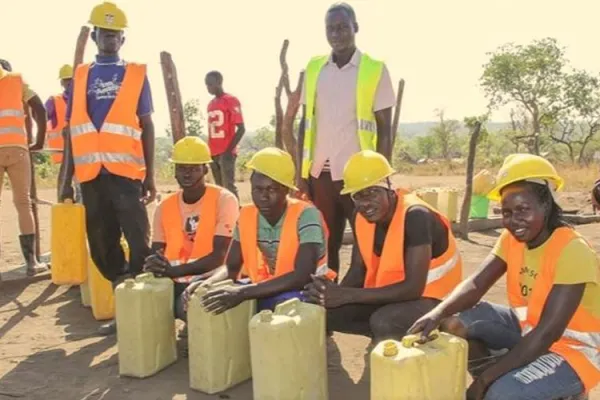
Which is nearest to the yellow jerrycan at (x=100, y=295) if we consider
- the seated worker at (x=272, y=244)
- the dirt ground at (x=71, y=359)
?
the dirt ground at (x=71, y=359)

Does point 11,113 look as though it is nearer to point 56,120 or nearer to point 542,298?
point 56,120

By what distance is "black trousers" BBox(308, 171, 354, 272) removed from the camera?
454 cm

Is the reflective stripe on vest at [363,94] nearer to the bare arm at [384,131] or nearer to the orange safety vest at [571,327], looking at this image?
the bare arm at [384,131]

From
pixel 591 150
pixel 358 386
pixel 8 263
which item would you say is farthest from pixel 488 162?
pixel 358 386

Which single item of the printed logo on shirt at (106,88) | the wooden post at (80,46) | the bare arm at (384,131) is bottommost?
the bare arm at (384,131)

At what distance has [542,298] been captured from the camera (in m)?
2.96

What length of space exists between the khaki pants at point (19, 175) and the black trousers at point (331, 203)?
8.99 ft

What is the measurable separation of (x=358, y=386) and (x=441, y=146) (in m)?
49.6

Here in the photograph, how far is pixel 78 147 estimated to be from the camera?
4719 mm

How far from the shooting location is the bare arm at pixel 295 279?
11.9 feet

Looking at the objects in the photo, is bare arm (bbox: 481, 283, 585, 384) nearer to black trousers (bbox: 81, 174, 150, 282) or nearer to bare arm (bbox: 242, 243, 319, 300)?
bare arm (bbox: 242, 243, 319, 300)

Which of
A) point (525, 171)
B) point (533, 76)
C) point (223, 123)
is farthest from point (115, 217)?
point (533, 76)

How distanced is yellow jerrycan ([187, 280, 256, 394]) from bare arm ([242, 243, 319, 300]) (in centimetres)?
16

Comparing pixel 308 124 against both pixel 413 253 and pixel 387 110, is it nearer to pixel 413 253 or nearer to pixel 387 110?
pixel 387 110
